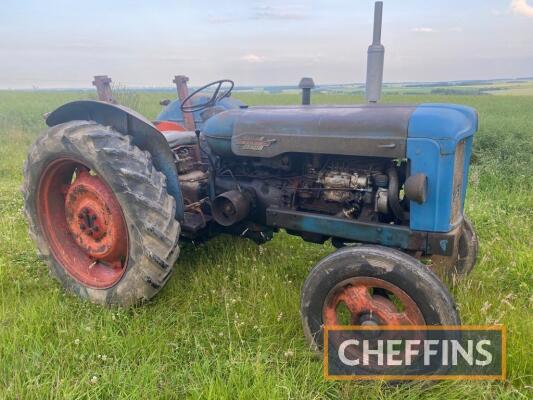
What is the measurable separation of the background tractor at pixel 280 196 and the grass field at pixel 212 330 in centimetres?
25

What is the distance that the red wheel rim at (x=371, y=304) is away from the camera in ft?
7.14

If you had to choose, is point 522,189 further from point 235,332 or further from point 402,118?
point 235,332

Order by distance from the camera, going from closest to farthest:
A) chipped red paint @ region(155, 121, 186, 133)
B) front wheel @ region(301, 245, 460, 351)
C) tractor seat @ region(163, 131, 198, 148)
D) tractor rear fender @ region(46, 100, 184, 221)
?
front wheel @ region(301, 245, 460, 351) → tractor rear fender @ region(46, 100, 184, 221) → tractor seat @ region(163, 131, 198, 148) → chipped red paint @ region(155, 121, 186, 133)

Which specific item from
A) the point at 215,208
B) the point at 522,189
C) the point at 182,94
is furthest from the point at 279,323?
the point at 522,189

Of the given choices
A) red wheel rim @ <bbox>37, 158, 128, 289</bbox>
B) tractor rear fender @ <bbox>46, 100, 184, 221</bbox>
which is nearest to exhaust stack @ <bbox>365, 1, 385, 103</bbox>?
tractor rear fender @ <bbox>46, 100, 184, 221</bbox>

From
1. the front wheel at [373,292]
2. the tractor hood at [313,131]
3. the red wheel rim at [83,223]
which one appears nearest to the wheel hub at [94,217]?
the red wheel rim at [83,223]

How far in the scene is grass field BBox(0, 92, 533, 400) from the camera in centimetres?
211

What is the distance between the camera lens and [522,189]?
5.77 m

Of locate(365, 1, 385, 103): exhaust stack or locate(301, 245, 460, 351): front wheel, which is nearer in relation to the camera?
locate(301, 245, 460, 351): front wheel

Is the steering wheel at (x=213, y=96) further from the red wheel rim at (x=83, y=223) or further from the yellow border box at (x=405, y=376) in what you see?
the yellow border box at (x=405, y=376)

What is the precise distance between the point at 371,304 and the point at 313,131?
1.03 metres

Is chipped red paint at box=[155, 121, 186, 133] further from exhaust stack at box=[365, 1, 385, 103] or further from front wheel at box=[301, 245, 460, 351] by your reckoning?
front wheel at box=[301, 245, 460, 351]

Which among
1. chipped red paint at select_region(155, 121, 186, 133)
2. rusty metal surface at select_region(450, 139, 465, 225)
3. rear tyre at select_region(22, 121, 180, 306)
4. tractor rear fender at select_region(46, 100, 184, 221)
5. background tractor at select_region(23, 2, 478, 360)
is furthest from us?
chipped red paint at select_region(155, 121, 186, 133)

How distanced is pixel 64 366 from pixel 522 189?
576cm
